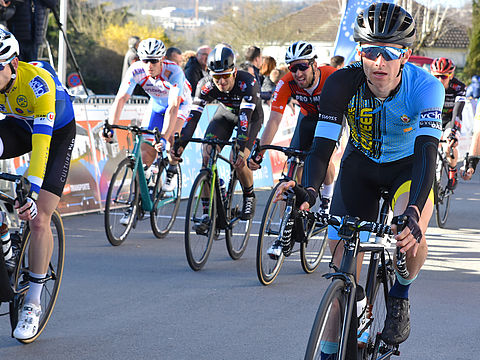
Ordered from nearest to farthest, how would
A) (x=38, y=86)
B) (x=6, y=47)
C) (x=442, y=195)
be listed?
1. (x=6, y=47)
2. (x=38, y=86)
3. (x=442, y=195)

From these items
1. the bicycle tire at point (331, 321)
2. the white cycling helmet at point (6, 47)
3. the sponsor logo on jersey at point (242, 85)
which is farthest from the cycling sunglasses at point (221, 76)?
the bicycle tire at point (331, 321)

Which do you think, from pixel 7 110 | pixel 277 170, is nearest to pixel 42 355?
pixel 7 110

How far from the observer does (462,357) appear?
5.37 m

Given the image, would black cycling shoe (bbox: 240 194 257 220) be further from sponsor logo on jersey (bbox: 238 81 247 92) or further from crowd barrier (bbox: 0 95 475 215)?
crowd barrier (bbox: 0 95 475 215)

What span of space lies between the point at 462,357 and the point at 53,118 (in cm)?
317

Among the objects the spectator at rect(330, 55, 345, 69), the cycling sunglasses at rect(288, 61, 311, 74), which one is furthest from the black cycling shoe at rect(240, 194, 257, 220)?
the spectator at rect(330, 55, 345, 69)

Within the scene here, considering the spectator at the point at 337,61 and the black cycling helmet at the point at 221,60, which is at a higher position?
the black cycling helmet at the point at 221,60

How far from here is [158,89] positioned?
932 cm

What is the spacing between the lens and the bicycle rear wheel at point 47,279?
5.20m

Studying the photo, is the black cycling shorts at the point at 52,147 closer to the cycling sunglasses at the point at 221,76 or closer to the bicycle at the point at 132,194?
the cycling sunglasses at the point at 221,76

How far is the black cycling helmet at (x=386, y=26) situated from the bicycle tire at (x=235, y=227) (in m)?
4.38

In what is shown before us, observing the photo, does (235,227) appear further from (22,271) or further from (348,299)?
(348,299)

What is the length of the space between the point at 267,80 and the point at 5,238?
11.0 metres

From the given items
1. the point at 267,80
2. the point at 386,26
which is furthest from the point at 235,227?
the point at 267,80
